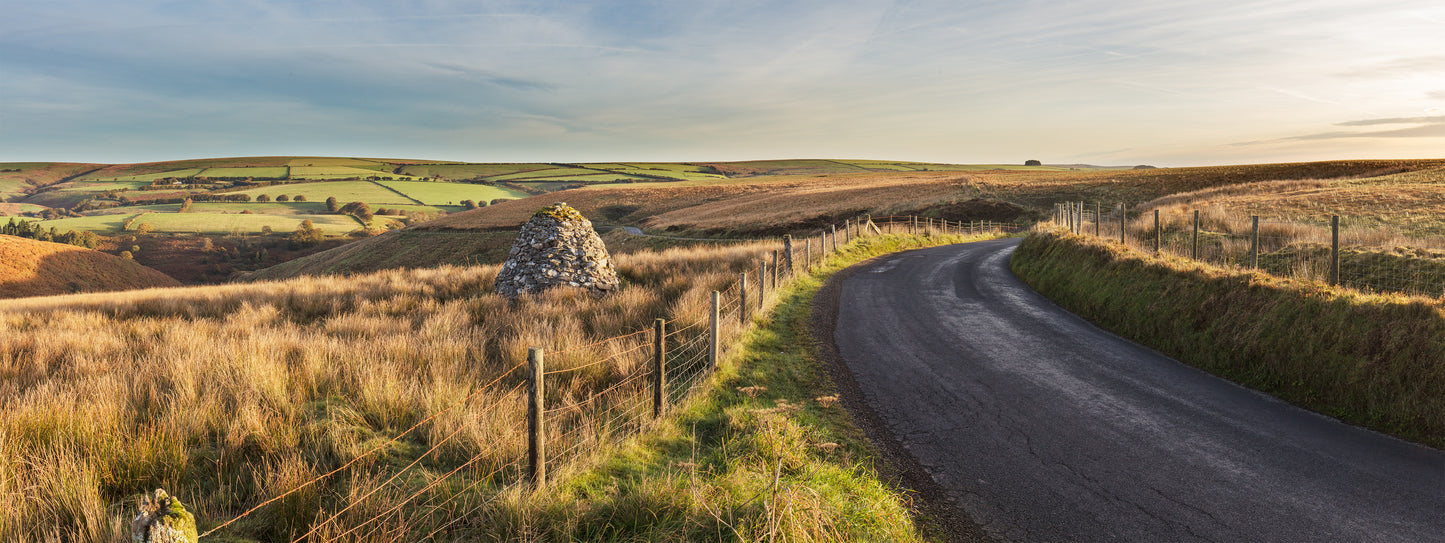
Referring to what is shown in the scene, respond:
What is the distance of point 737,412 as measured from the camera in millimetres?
7020

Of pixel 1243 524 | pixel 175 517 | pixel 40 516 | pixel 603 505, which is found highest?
pixel 175 517

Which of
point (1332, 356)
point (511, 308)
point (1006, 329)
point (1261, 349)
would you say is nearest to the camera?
point (1332, 356)

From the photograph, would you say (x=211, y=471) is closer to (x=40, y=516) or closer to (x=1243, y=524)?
(x=40, y=516)

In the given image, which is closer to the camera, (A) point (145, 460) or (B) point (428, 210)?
(A) point (145, 460)

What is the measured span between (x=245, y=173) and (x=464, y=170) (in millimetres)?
56235

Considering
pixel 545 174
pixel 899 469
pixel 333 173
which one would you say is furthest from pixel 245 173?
pixel 899 469

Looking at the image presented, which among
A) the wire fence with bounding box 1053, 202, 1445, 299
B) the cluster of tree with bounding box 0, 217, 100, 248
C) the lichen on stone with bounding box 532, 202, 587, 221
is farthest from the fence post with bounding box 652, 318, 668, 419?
the cluster of tree with bounding box 0, 217, 100, 248

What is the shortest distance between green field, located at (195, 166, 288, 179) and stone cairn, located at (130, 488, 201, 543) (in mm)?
200432

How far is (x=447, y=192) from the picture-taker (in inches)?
5502

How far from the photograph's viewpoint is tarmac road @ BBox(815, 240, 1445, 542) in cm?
518

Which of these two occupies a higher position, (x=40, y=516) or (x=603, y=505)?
(x=40, y=516)

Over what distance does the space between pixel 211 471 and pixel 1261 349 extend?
1263 cm

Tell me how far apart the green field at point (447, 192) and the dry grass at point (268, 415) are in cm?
12731

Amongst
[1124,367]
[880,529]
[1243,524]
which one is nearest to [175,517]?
[880,529]
